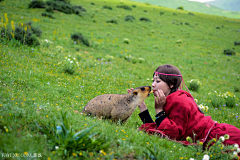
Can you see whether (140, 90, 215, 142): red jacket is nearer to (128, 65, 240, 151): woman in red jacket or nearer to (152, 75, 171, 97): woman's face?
(128, 65, 240, 151): woman in red jacket

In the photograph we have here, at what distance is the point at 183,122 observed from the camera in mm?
3750

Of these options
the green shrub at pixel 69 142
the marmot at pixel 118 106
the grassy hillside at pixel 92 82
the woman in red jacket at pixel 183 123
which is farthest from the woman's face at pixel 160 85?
the green shrub at pixel 69 142

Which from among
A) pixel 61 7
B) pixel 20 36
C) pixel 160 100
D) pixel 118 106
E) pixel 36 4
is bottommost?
pixel 118 106

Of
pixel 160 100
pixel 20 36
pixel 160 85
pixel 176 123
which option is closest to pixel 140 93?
pixel 160 85

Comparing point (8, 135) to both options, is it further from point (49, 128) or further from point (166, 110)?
point (166, 110)

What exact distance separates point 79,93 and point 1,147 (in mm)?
4415

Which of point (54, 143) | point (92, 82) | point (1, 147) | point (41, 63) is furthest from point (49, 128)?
point (41, 63)

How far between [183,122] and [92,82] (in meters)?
5.28

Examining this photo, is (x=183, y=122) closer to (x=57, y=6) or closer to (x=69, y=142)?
(x=69, y=142)

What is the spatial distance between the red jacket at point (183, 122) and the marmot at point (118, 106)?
0.88m

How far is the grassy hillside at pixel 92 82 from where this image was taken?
2814 millimetres

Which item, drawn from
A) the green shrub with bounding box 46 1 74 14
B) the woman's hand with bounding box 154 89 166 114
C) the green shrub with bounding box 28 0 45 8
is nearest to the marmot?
the woman's hand with bounding box 154 89 166 114

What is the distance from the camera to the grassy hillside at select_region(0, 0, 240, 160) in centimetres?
281

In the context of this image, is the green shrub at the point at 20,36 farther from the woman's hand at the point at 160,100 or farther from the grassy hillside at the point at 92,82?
the woman's hand at the point at 160,100
